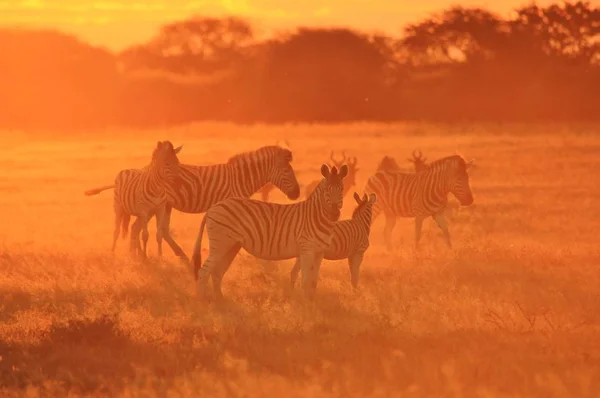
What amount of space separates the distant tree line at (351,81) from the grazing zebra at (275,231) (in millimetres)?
36563

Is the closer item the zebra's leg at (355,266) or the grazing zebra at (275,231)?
the grazing zebra at (275,231)

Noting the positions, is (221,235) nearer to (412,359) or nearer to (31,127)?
(412,359)

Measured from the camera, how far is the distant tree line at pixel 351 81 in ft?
162

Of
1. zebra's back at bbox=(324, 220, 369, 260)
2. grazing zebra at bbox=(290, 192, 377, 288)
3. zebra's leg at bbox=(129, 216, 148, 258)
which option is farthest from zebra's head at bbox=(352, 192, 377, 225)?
zebra's leg at bbox=(129, 216, 148, 258)

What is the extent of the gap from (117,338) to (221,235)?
2278 mm

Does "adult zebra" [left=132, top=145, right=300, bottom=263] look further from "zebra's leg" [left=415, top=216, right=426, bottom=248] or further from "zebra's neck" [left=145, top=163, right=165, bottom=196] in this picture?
"zebra's leg" [left=415, top=216, right=426, bottom=248]

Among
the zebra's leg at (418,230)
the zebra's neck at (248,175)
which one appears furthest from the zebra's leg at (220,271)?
the zebra's leg at (418,230)

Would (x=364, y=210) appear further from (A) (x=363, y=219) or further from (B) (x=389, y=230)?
(B) (x=389, y=230)

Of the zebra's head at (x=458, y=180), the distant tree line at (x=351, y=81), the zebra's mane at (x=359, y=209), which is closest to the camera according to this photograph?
the zebra's mane at (x=359, y=209)

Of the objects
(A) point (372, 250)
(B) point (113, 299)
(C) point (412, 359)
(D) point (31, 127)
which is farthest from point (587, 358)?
(D) point (31, 127)

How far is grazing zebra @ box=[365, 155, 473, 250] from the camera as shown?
1630cm

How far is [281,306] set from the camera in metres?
11.4

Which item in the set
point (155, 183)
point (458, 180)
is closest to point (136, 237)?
point (155, 183)

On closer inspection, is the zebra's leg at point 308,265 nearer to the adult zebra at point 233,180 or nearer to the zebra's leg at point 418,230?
the adult zebra at point 233,180
